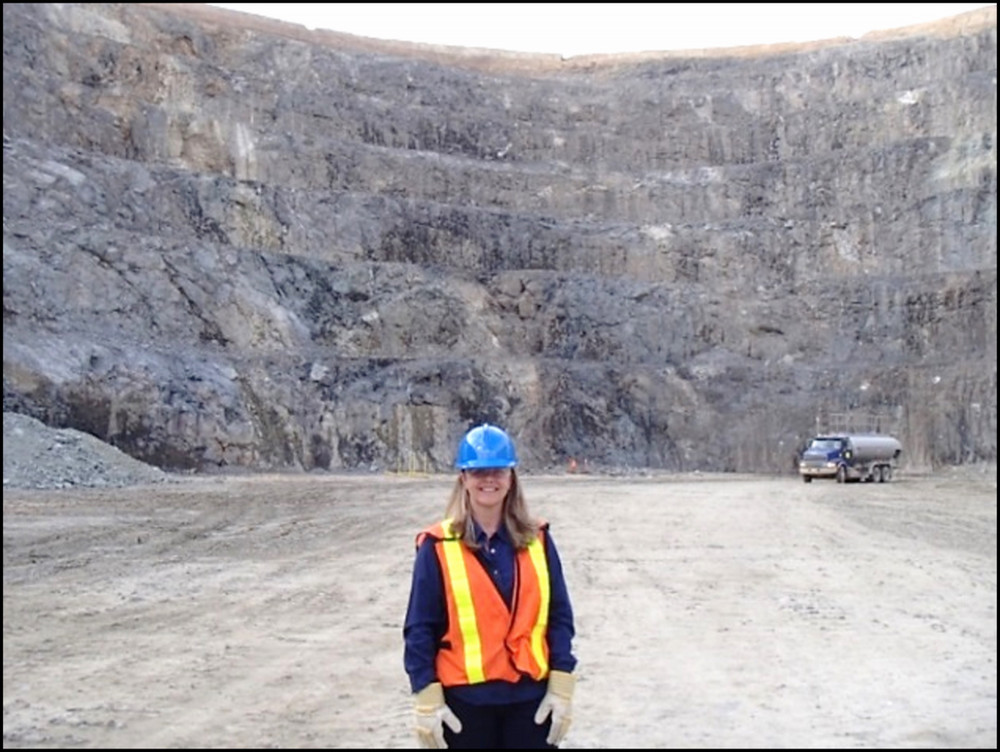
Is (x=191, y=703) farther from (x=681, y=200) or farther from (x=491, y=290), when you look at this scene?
(x=681, y=200)

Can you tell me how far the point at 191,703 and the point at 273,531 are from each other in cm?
1106

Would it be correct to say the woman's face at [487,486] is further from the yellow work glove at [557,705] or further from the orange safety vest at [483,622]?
the yellow work glove at [557,705]

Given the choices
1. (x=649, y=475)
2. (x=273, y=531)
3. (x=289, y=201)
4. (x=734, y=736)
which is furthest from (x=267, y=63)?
(x=734, y=736)

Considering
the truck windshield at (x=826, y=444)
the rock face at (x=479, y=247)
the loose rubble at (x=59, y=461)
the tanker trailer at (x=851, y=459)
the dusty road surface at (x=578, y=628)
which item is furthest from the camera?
the rock face at (x=479, y=247)

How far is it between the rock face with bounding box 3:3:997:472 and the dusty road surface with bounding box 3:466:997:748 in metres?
15.7

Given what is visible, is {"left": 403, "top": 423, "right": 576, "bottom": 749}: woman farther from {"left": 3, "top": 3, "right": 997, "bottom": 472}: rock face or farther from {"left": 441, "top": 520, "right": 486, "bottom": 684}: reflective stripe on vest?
{"left": 3, "top": 3, "right": 997, "bottom": 472}: rock face

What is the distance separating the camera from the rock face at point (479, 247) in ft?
116

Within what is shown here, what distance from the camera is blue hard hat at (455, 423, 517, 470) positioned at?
3.69 m

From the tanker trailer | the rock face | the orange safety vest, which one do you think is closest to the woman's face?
the orange safety vest

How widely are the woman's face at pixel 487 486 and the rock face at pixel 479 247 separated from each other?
93.9ft

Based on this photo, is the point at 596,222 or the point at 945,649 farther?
the point at 596,222

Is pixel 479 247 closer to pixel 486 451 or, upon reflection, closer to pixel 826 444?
pixel 826 444

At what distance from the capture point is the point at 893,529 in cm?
1892

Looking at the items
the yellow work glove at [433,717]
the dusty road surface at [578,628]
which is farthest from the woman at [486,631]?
the dusty road surface at [578,628]
